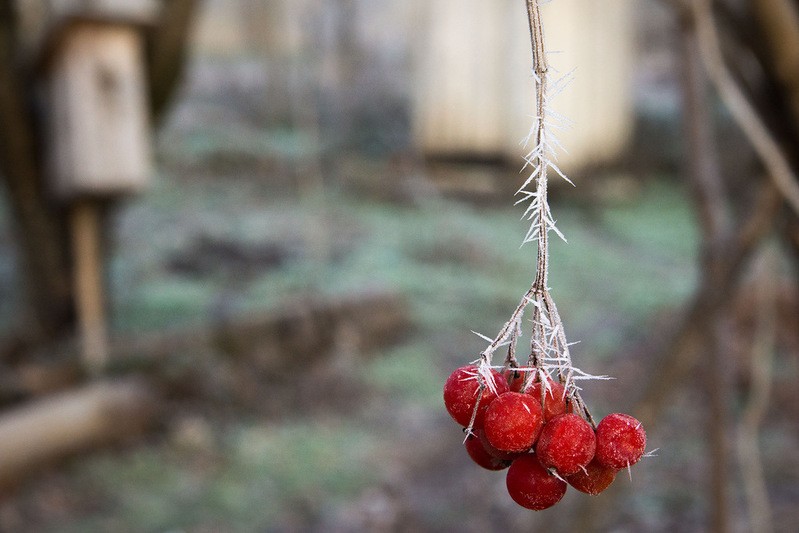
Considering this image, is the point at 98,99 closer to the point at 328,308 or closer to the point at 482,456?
the point at 328,308

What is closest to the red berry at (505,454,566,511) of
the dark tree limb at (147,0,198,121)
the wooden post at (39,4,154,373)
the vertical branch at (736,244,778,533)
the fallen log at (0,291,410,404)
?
the vertical branch at (736,244,778,533)

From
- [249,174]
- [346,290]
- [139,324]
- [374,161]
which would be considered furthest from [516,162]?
[139,324]

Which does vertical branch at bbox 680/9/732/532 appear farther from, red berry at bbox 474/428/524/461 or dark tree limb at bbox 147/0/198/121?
dark tree limb at bbox 147/0/198/121

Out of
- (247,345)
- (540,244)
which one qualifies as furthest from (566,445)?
(247,345)

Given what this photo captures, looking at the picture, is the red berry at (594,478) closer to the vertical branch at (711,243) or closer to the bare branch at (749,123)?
the bare branch at (749,123)

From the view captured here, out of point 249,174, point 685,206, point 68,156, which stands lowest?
point 685,206

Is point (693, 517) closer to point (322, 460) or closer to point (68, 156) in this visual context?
point (322, 460)
